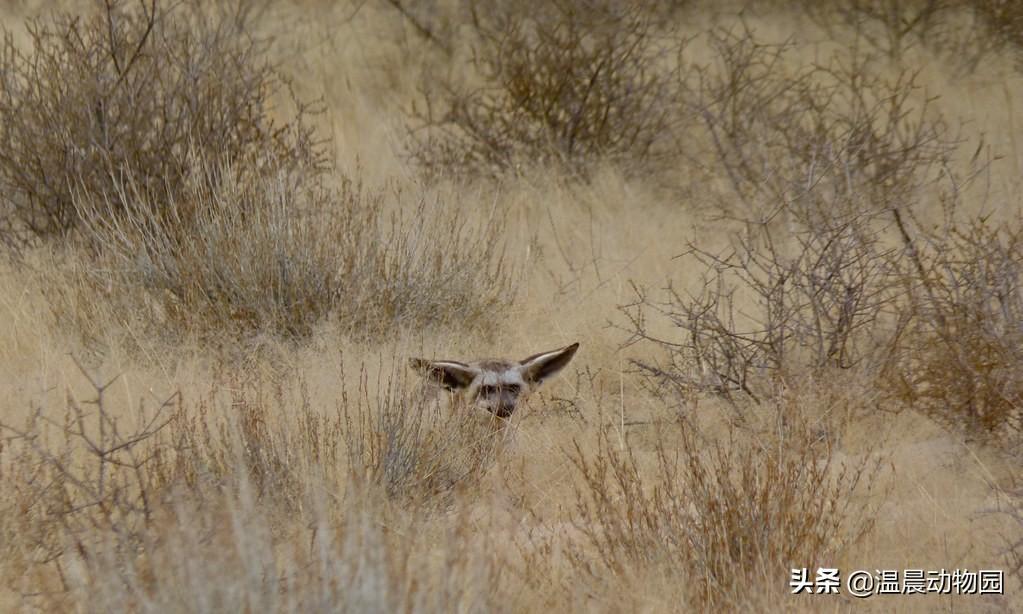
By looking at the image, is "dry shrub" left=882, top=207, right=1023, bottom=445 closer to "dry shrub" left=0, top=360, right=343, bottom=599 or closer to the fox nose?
the fox nose

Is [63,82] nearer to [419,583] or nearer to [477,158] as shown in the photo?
[477,158]

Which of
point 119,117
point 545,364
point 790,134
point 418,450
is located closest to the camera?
point 418,450

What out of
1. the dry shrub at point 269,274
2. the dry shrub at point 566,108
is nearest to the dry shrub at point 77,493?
the dry shrub at point 269,274

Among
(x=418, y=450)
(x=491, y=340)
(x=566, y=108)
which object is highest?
(x=566, y=108)

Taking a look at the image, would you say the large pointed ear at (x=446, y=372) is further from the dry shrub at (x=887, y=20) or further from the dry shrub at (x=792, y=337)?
the dry shrub at (x=887, y=20)

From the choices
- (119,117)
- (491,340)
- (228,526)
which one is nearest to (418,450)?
(228,526)

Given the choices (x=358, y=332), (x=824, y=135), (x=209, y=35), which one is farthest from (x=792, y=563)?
(x=824, y=135)

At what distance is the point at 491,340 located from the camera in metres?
6.74

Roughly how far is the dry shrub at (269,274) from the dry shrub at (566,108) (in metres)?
3.10

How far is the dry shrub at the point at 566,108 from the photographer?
10211 millimetres

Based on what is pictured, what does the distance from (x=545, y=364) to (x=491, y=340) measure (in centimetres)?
117

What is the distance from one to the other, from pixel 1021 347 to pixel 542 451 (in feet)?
6.30

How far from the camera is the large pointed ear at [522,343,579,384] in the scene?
Result: 550 cm

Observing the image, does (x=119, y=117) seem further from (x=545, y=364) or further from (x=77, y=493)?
(x=77, y=493)
